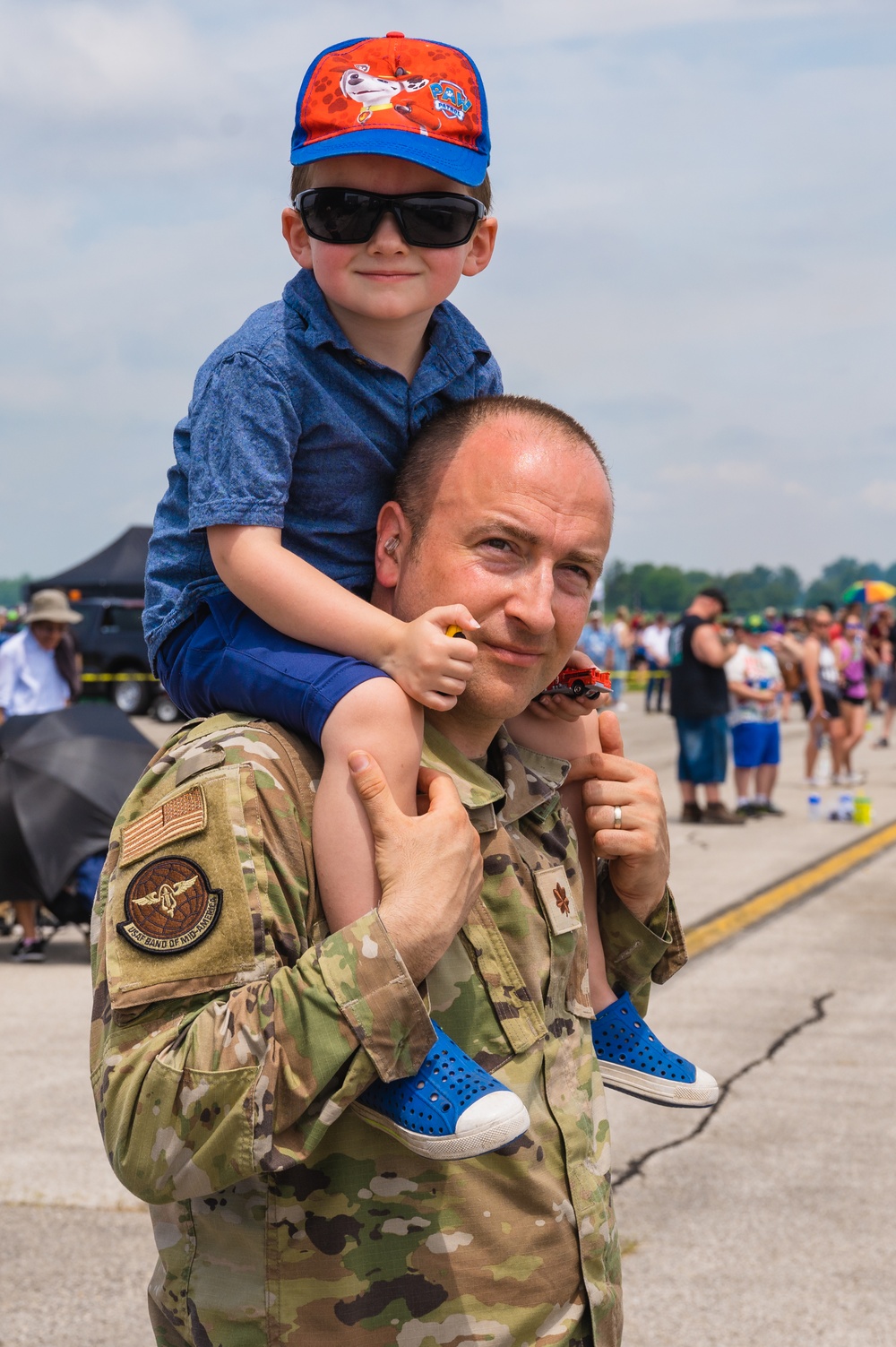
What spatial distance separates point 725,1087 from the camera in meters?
5.93

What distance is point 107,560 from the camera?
29.1 meters

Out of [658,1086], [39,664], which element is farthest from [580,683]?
[39,664]

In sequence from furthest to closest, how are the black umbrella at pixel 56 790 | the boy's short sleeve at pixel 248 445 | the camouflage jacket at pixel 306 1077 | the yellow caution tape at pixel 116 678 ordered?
the yellow caution tape at pixel 116 678 < the black umbrella at pixel 56 790 < the boy's short sleeve at pixel 248 445 < the camouflage jacket at pixel 306 1077

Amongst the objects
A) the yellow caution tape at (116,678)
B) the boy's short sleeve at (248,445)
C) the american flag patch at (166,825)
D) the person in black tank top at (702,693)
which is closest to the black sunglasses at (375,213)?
the boy's short sleeve at (248,445)

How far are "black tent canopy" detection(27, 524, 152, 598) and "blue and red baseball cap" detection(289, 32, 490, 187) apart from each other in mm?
26342

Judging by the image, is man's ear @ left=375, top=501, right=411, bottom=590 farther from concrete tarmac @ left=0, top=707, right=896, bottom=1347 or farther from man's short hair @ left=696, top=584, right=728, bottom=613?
man's short hair @ left=696, top=584, right=728, bottom=613

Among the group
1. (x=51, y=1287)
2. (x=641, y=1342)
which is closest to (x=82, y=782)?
(x=51, y=1287)

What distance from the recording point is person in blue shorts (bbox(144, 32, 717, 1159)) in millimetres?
1921

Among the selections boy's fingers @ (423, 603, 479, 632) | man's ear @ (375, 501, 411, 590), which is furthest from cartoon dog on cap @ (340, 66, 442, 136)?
boy's fingers @ (423, 603, 479, 632)

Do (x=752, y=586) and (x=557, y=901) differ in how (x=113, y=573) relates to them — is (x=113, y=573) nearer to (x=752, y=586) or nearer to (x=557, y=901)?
(x=557, y=901)

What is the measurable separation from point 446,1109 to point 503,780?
573 millimetres

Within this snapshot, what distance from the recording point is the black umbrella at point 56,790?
765 centimetres

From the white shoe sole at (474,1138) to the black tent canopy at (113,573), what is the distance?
2678cm

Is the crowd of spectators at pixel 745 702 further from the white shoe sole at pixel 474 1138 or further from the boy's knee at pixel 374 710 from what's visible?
the white shoe sole at pixel 474 1138
